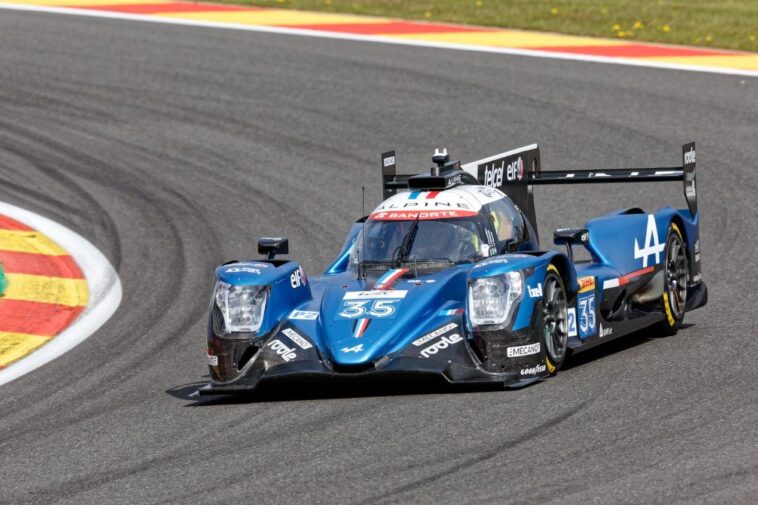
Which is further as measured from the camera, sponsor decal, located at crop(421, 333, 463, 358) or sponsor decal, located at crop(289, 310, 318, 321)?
sponsor decal, located at crop(289, 310, 318, 321)

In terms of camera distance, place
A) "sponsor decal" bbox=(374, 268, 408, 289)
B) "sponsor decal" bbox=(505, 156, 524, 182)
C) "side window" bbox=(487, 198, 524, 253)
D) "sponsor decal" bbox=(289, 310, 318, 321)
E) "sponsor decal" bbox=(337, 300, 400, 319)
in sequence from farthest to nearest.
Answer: "sponsor decal" bbox=(505, 156, 524, 182) < "side window" bbox=(487, 198, 524, 253) < "sponsor decal" bbox=(374, 268, 408, 289) < "sponsor decal" bbox=(289, 310, 318, 321) < "sponsor decal" bbox=(337, 300, 400, 319)

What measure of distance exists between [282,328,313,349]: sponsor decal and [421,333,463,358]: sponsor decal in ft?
2.36

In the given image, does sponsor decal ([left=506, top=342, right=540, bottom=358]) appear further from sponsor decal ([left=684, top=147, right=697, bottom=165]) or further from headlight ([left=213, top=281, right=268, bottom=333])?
sponsor decal ([left=684, top=147, right=697, bottom=165])

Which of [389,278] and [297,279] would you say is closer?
[389,278]

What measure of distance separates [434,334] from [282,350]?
3.05ft

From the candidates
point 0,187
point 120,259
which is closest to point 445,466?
point 120,259

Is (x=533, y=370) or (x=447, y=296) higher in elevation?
(x=447, y=296)

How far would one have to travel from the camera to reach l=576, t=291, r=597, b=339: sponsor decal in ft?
30.6

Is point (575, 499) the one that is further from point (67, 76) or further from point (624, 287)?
point (67, 76)

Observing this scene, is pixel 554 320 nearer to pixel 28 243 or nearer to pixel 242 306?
pixel 242 306

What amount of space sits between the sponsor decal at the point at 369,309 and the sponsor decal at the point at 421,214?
1132mm

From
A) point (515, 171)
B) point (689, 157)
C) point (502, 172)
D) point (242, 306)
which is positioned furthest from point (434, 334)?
point (689, 157)

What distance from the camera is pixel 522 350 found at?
27.8ft

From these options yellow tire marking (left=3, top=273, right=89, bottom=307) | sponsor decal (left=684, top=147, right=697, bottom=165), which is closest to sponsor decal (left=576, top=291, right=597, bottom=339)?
sponsor decal (left=684, top=147, right=697, bottom=165)
